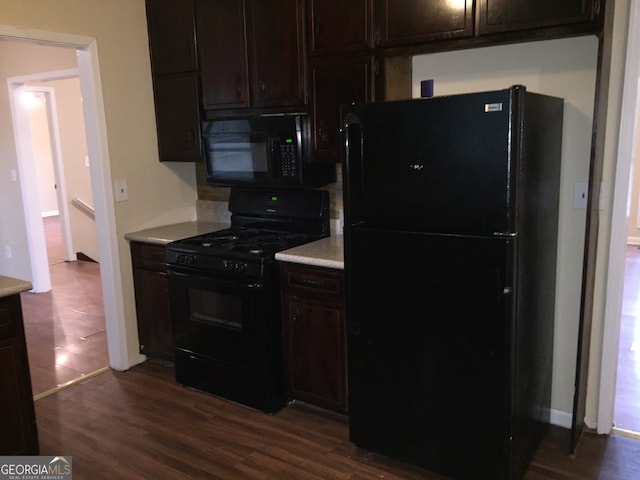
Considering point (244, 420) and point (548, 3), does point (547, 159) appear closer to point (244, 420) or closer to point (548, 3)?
point (548, 3)

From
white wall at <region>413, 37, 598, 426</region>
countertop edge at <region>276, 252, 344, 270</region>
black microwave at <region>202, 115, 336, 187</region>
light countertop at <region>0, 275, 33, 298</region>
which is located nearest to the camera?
light countertop at <region>0, 275, 33, 298</region>

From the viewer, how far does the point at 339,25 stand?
2.74m

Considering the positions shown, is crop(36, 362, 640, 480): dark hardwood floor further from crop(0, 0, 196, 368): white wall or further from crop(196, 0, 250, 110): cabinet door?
crop(196, 0, 250, 110): cabinet door

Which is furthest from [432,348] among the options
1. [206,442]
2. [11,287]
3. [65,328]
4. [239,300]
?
[65,328]

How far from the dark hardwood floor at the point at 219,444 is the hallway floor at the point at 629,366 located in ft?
0.68

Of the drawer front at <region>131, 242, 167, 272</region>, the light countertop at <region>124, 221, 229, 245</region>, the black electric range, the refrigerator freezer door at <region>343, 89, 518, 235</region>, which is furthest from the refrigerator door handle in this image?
the drawer front at <region>131, 242, 167, 272</region>

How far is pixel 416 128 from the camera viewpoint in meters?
2.10

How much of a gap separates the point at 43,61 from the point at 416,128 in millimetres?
4031

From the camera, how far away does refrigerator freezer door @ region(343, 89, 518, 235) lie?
76.5 inches

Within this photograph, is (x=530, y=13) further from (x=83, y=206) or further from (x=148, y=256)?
(x=83, y=206)

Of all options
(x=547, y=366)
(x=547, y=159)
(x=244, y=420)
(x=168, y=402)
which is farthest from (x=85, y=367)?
(x=547, y=159)

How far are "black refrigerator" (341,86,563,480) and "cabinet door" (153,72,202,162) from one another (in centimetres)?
151

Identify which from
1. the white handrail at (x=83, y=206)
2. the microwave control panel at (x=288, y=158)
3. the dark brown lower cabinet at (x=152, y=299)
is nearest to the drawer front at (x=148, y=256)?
the dark brown lower cabinet at (x=152, y=299)

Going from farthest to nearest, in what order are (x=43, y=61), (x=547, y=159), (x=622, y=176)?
1. (x=43, y=61)
2. (x=622, y=176)
3. (x=547, y=159)
